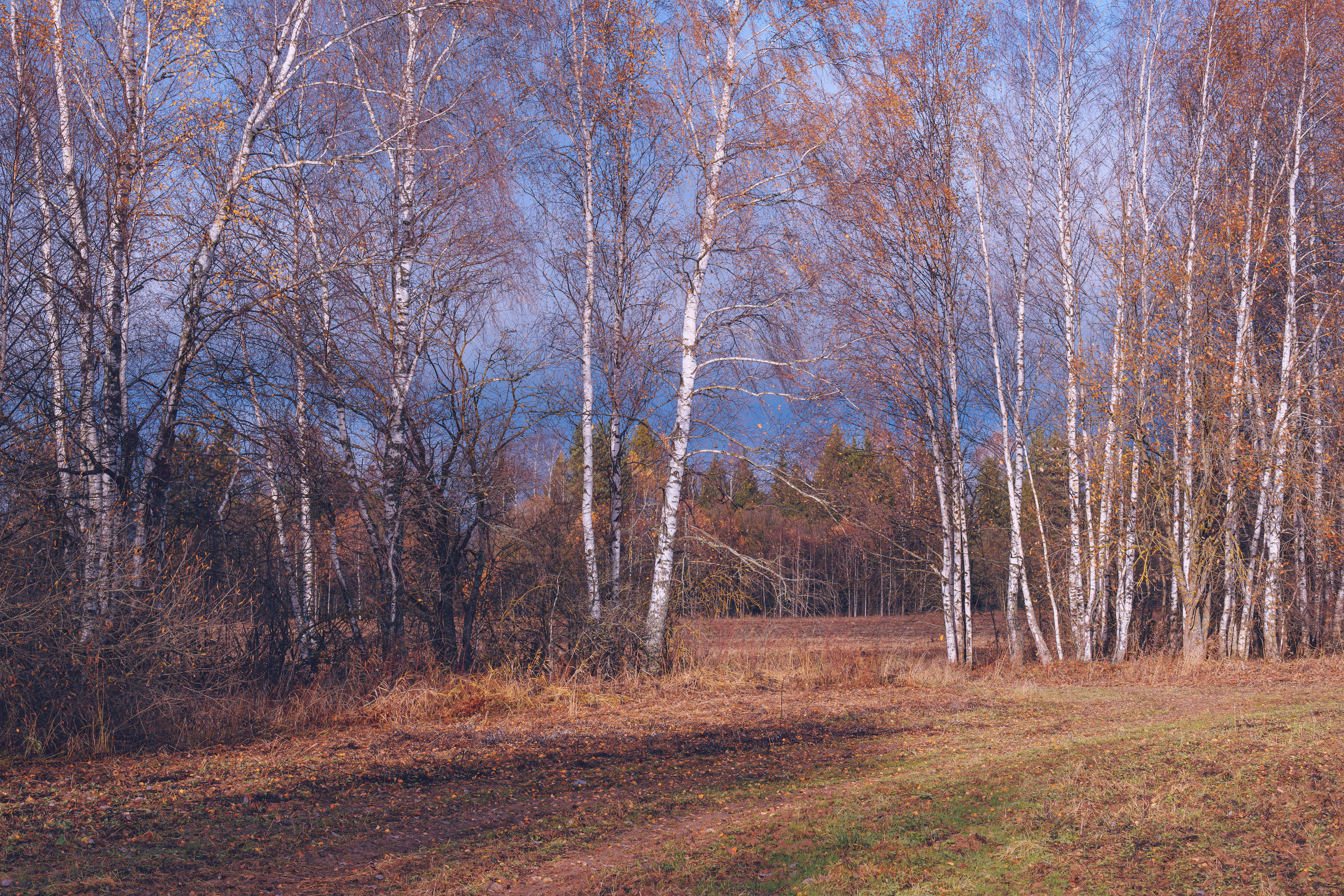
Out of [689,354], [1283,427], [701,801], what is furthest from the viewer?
[1283,427]

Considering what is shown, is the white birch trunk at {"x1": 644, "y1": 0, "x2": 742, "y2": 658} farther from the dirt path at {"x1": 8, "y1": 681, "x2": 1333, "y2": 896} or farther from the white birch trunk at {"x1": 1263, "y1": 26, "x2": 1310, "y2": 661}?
the white birch trunk at {"x1": 1263, "y1": 26, "x2": 1310, "y2": 661}

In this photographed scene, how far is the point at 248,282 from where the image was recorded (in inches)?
383

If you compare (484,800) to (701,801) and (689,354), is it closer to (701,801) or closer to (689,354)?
(701,801)

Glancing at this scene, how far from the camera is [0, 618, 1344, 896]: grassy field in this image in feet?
14.7

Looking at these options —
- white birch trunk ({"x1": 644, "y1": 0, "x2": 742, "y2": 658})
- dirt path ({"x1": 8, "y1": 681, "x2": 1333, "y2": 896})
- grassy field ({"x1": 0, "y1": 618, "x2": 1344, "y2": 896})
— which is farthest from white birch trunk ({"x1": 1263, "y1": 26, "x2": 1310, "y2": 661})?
white birch trunk ({"x1": 644, "y1": 0, "x2": 742, "y2": 658})

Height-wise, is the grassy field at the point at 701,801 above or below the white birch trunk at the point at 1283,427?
below

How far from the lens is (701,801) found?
243 inches

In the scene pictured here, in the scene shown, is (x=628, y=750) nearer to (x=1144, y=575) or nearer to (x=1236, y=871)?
(x=1236, y=871)

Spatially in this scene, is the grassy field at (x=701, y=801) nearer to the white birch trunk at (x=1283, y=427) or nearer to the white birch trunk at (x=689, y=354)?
the white birch trunk at (x=689, y=354)

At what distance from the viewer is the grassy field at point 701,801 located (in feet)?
14.7

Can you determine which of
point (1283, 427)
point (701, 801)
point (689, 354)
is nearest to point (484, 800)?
point (701, 801)

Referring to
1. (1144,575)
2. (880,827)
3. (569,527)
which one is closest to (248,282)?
(569,527)

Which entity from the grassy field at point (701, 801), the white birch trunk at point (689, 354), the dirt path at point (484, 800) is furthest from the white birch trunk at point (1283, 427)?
the white birch trunk at point (689, 354)

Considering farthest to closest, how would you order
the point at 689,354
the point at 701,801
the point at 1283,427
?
the point at 1283,427
the point at 689,354
the point at 701,801
